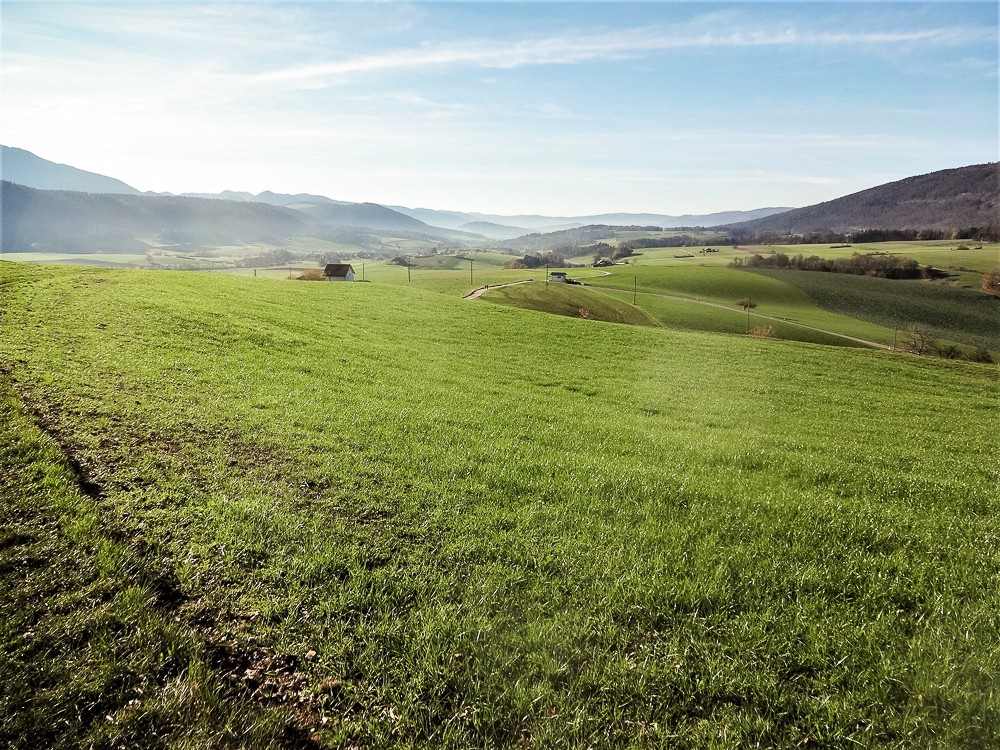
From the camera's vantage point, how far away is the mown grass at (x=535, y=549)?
5.38m

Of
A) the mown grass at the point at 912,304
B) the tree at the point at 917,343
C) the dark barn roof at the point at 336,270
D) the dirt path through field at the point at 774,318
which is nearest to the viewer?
the tree at the point at 917,343

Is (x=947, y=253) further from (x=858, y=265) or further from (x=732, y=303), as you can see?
(x=732, y=303)

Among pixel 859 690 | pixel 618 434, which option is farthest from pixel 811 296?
pixel 859 690

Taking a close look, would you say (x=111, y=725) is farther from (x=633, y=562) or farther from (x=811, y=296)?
(x=811, y=296)

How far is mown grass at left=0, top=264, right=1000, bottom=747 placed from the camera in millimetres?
5383

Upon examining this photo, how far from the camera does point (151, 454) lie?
10.7 metres

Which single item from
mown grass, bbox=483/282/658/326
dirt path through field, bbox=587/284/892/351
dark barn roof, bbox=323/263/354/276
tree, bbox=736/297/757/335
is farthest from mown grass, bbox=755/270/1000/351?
dark barn roof, bbox=323/263/354/276

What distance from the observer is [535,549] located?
820cm

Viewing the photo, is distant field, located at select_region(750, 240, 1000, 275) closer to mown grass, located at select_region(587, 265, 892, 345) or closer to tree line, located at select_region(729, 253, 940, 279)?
tree line, located at select_region(729, 253, 940, 279)

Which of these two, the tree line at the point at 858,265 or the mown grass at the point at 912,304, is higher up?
the tree line at the point at 858,265

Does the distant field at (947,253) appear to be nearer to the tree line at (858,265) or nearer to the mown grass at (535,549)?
the tree line at (858,265)

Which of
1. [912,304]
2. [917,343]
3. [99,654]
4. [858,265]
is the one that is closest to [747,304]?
[917,343]

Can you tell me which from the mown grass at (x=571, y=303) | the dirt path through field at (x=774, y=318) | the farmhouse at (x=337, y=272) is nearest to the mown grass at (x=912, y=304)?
the dirt path through field at (x=774, y=318)

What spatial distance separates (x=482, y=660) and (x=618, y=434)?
10478mm
